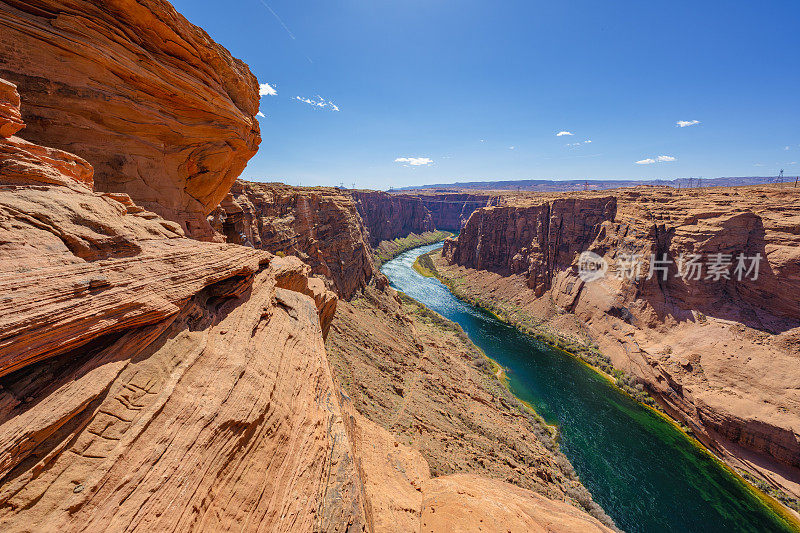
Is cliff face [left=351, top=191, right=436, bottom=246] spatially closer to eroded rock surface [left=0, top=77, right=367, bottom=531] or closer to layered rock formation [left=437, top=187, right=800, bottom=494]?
layered rock formation [left=437, top=187, right=800, bottom=494]

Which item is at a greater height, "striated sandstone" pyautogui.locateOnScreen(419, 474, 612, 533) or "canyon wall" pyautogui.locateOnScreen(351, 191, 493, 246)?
"canyon wall" pyautogui.locateOnScreen(351, 191, 493, 246)

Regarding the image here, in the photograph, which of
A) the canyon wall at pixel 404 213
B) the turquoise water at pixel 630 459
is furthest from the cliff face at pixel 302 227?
the canyon wall at pixel 404 213

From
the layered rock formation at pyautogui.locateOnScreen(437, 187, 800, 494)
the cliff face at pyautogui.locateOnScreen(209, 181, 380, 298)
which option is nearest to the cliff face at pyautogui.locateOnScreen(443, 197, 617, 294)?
the layered rock formation at pyautogui.locateOnScreen(437, 187, 800, 494)

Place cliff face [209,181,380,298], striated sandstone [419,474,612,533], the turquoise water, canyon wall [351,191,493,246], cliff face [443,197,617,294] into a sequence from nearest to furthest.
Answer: striated sandstone [419,474,612,533]
the turquoise water
cliff face [209,181,380,298]
cliff face [443,197,617,294]
canyon wall [351,191,493,246]

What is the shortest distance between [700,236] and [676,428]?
1044 inches

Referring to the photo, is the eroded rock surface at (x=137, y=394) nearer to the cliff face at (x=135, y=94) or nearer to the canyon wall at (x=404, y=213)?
the cliff face at (x=135, y=94)

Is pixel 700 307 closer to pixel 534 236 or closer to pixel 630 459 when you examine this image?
pixel 630 459

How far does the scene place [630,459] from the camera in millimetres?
28938

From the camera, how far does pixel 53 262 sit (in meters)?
6.88

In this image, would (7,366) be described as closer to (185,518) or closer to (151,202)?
(185,518)

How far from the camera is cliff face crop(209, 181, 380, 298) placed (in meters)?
27.4

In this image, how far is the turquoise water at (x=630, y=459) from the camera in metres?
24.1

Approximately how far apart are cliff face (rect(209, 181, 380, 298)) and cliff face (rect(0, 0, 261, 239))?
794cm

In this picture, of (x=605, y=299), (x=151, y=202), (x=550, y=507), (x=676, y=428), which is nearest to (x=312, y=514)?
(x=550, y=507)
